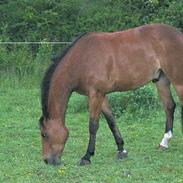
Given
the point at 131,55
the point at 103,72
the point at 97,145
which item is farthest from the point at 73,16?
the point at 103,72

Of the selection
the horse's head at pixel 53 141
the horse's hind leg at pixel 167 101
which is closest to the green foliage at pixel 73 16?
the horse's hind leg at pixel 167 101

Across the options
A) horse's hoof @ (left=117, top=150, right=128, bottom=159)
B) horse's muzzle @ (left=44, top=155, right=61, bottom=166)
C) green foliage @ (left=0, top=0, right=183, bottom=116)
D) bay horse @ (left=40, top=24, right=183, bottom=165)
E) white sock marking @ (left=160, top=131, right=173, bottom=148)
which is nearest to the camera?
horse's muzzle @ (left=44, top=155, right=61, bottom=166)

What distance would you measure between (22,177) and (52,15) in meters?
12.2

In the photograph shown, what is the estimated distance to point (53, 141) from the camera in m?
6.96

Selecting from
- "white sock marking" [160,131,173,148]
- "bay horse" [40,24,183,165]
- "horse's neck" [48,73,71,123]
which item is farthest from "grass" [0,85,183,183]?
"horse's neck" [48,73,71,123]

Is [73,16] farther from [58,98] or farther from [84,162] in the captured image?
[84,162]

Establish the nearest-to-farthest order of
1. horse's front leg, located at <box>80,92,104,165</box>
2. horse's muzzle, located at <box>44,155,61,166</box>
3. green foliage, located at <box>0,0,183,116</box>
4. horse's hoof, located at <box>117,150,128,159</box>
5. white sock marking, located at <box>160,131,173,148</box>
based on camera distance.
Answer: horse's muzzle, located at <box>44,155,61,166</box>
horse's front leg, located at <box>80,92,104,165</box>
horse's hoof, located at <box>117,150,128,159</box>
white sock marking, located at <box>160,131,173,148</box>
green foliage, located at <box>0,0,183,116</box>

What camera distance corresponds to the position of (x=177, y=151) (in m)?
7.73

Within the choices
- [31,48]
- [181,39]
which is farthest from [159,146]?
[31,48]

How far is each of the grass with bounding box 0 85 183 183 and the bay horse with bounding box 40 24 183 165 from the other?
0.85 ft

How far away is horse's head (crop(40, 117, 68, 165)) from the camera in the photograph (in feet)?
22.8

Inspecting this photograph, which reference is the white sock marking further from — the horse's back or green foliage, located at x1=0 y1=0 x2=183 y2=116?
green foliage, located at x1=0 y1=0 x2=183 y2=116

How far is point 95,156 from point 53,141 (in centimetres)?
72

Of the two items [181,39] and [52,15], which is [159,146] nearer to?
[181,39]
